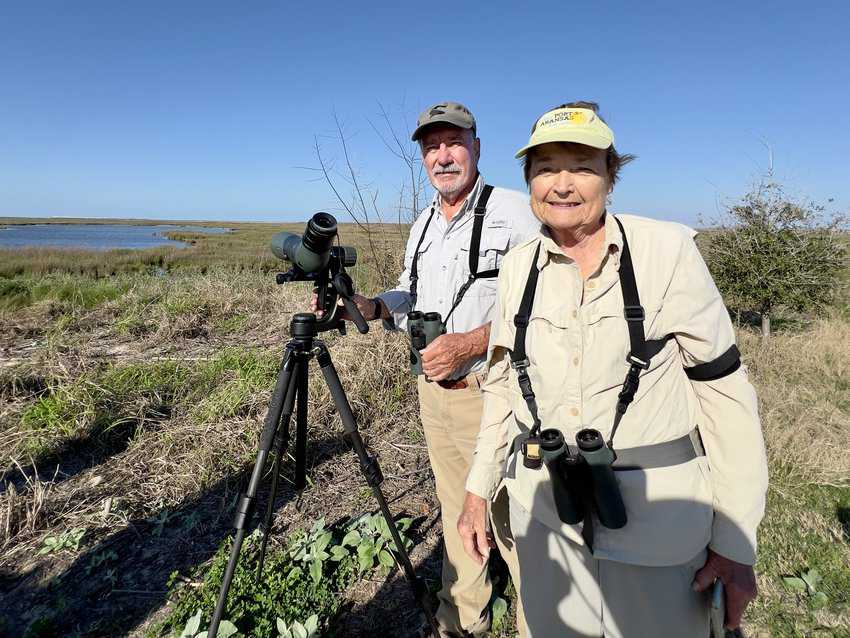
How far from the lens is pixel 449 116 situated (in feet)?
7.13

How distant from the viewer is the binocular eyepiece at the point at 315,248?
1906 mm

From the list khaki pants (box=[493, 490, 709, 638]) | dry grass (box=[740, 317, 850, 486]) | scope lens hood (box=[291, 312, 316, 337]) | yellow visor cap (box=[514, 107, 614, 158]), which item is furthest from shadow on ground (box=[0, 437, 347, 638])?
dry grass (box=[740, 317, 850, 486])

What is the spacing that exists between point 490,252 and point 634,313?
1.00 m

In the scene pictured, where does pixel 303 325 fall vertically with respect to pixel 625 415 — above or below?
above

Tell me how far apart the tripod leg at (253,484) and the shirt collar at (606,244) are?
1.09m

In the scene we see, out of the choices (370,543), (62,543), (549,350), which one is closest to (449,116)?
(549,350)

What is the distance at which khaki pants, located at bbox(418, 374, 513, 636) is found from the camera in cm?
224

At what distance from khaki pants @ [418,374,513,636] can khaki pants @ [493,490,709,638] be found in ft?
2.27

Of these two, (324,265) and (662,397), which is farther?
(324,265)

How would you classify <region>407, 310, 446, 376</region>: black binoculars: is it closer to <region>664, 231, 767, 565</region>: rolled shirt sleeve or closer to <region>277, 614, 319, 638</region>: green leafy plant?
<region>664, 231, 767, 565</region>: rolled shirt sleeve

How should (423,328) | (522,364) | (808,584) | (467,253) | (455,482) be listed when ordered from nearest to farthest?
(522,364) → (423,328) → (467,253) → (455,482) → (808,584)

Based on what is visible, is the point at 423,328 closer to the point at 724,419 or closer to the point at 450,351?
the point at 450,351

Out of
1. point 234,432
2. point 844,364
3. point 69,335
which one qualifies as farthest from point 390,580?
point 844,364

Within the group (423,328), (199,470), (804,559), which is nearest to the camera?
(423,328)
